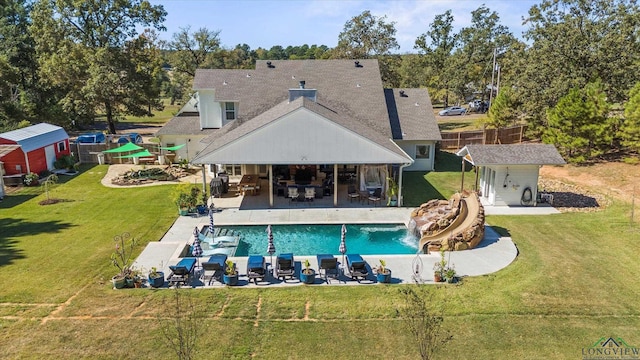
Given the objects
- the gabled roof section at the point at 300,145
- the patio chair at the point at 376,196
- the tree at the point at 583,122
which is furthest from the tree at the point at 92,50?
the tree at the point at 583,122

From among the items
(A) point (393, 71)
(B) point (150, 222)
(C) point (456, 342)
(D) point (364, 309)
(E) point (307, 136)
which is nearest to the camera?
(C) point (456, 342)

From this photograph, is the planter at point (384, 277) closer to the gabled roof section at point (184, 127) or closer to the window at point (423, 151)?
the window at point (423, 151)

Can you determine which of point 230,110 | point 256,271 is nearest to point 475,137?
point 230,110

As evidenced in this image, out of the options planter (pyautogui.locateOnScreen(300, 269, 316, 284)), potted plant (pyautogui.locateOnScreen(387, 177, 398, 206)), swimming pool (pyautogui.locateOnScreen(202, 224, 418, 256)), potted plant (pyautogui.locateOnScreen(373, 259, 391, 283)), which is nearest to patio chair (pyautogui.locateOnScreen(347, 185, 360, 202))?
potted plant (pyautogui.locateOnScreen(387, 177, 398, 206))

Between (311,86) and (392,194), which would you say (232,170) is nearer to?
(311,86)

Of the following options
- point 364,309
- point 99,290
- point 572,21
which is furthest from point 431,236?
point 572,21

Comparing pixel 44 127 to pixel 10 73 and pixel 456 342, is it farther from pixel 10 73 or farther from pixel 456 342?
pixel 456 342

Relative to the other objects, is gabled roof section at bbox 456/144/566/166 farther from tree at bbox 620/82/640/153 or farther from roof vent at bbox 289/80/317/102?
roof vent at bbox 289/80/317/102
